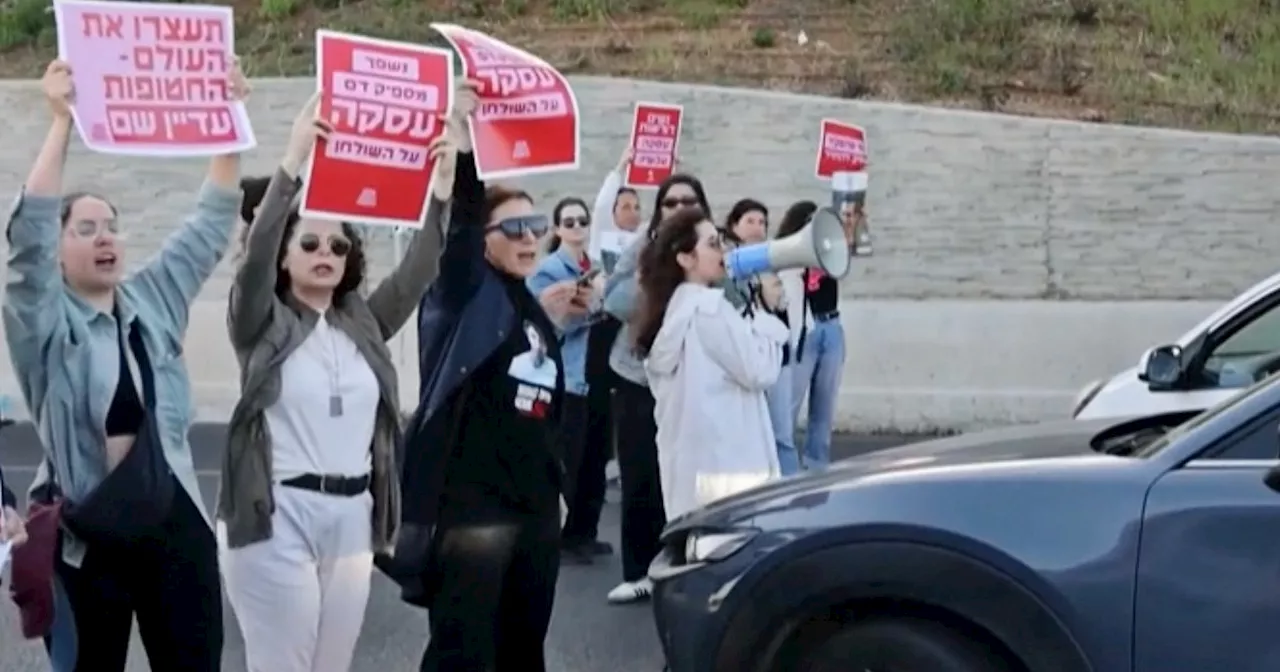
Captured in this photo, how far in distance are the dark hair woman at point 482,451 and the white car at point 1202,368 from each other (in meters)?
3.07

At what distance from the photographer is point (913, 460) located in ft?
18.0

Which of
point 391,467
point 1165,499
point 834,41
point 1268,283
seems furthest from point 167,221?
point 1165,499

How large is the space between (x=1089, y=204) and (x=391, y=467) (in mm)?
11075

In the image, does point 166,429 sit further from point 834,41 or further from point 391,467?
point 834,41

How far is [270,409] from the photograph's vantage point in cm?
511

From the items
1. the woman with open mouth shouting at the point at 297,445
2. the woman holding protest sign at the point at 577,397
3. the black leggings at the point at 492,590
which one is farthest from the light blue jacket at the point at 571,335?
the woman with open mouth shouting at the point at 297,445

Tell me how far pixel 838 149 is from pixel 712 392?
4.96 m

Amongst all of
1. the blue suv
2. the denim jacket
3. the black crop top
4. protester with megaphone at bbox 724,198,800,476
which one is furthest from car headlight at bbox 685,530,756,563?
protester with megaphone at bbox 724,198,800,476

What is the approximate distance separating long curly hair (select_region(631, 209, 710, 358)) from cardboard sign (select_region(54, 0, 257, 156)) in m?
2.31

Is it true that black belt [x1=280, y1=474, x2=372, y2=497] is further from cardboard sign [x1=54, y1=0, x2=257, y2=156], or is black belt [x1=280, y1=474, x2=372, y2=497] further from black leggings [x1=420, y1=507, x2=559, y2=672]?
cardboard sign [x1=54, y1=0, x2=257, y2=156]

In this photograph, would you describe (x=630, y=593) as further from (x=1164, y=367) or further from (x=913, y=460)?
(x=913, y=460)

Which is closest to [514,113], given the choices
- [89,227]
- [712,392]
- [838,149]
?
[89,227]

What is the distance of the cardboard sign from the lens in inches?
190

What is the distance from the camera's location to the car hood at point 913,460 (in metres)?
5.31
